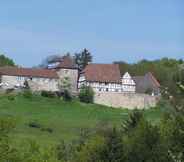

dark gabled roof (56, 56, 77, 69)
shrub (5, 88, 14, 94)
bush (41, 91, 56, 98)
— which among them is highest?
dark gabled roof (56, 56, 77, 69)

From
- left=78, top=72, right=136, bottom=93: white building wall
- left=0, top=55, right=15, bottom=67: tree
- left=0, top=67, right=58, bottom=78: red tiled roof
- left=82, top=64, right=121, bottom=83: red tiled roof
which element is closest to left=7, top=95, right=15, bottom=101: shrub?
left=0, top=67, right=58, bottom=78: red tiled roof

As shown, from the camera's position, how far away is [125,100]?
79312 mm

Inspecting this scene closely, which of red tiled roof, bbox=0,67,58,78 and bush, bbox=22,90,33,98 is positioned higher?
red tiled roof, bbox=0,67,58,78

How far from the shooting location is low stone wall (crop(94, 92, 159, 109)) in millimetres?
77562

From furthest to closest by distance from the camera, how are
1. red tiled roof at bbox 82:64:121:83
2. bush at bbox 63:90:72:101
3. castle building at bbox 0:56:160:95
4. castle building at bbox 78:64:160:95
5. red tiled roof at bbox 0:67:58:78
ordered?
red tiled roof at bbox 82:64:121:83, castle building at bbox 78:64:160:95, red tiled roof at bbox 0:67:58:78, castle building at bbox 0:56:160:95, bush at bbox 63:90:72:101

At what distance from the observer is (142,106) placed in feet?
260

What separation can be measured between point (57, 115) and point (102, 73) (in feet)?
85.5

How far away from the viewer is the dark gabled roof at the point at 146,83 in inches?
3625

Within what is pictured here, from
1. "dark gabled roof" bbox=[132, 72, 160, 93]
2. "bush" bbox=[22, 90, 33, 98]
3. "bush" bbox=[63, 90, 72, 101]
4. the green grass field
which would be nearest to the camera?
the green grass field

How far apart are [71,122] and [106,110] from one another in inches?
426

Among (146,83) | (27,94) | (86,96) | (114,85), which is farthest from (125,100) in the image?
(146,83)

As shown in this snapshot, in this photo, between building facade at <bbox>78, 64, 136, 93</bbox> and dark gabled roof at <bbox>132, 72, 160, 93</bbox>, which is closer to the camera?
building facade at <bbox>78, 64, 136, 93</bbox>

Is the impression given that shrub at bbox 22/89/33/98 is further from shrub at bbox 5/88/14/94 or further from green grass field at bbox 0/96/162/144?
shrub at bbox 5/88/14/94

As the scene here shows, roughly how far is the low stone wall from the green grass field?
14.1 ft
